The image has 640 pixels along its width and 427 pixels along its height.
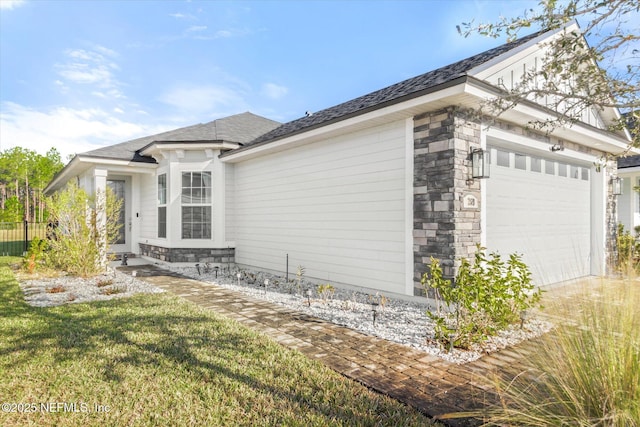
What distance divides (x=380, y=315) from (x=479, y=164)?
2663mm

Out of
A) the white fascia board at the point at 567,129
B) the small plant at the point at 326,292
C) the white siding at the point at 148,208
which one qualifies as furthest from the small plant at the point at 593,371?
the white siding at the point at 148,208

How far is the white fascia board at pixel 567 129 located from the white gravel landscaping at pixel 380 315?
2562mm

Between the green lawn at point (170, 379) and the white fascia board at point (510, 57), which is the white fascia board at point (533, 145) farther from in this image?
the green lawn at point (170, 379)

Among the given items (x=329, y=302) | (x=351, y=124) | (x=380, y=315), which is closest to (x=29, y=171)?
(x=351, y=124)

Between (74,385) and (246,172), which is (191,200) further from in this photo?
(74,385)

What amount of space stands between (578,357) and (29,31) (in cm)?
1337

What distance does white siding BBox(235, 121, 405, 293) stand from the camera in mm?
5992

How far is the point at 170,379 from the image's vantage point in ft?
9.69

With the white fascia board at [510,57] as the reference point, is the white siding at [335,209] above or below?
below

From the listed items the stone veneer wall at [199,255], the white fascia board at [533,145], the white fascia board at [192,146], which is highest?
the white fascia board at [192,146]

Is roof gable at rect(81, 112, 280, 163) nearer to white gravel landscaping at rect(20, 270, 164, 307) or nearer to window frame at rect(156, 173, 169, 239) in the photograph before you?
window frame at rect(156, 173, 169, 239)

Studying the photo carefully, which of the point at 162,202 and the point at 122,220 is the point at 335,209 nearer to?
the point at 162,202

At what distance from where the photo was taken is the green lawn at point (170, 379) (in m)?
2.42

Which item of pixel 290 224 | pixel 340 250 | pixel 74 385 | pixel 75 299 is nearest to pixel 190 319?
pixel 74 385
